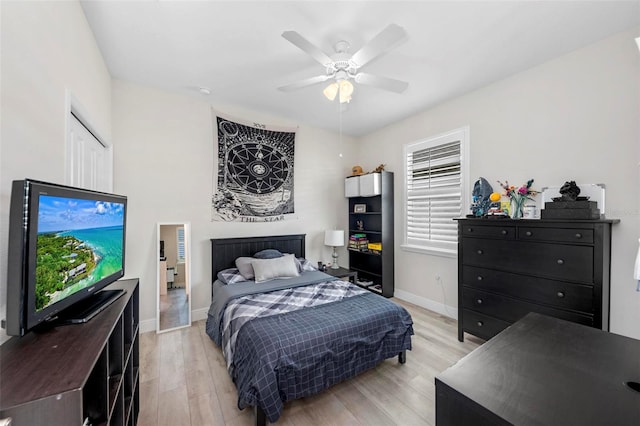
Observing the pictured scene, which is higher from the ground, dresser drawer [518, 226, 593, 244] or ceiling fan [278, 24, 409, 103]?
ceiling fan [278, 24, 409, 103]

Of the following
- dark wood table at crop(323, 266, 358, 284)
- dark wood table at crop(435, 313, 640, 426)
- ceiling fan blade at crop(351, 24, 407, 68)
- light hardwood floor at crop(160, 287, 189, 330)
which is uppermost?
ceiling fan blade at crop(351, 24, 407, 68)

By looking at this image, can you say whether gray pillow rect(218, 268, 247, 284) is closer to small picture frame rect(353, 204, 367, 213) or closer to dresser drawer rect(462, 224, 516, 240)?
small picture frame rect(353, 204, 367, 213)

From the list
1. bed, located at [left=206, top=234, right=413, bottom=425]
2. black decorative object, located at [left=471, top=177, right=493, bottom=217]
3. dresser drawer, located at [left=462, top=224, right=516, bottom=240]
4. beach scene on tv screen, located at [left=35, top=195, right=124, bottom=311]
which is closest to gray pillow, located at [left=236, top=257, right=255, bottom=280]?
bed, located at [left=206, top=234, right=413, bottom=425]

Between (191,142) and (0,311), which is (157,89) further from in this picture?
(0,311)

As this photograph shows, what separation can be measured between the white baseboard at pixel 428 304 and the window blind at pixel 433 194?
2.50ft

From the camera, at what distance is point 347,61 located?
203 centimetres

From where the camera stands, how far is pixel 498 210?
2.53 m

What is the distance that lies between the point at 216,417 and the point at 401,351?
1.52m

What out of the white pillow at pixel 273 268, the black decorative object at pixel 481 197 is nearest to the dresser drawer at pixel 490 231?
the black decorative object at pixel 481 197

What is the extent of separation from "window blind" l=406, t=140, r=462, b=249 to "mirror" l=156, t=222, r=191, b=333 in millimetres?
3067

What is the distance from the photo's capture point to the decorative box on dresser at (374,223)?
12.8 feet

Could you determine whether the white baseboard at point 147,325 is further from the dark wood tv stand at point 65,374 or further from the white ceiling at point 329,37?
the white ceiling at point 329,37

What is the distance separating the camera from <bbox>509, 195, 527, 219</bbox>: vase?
2463 mm

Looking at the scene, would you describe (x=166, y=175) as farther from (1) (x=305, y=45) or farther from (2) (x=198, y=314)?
(1) (x=305, y=45)
